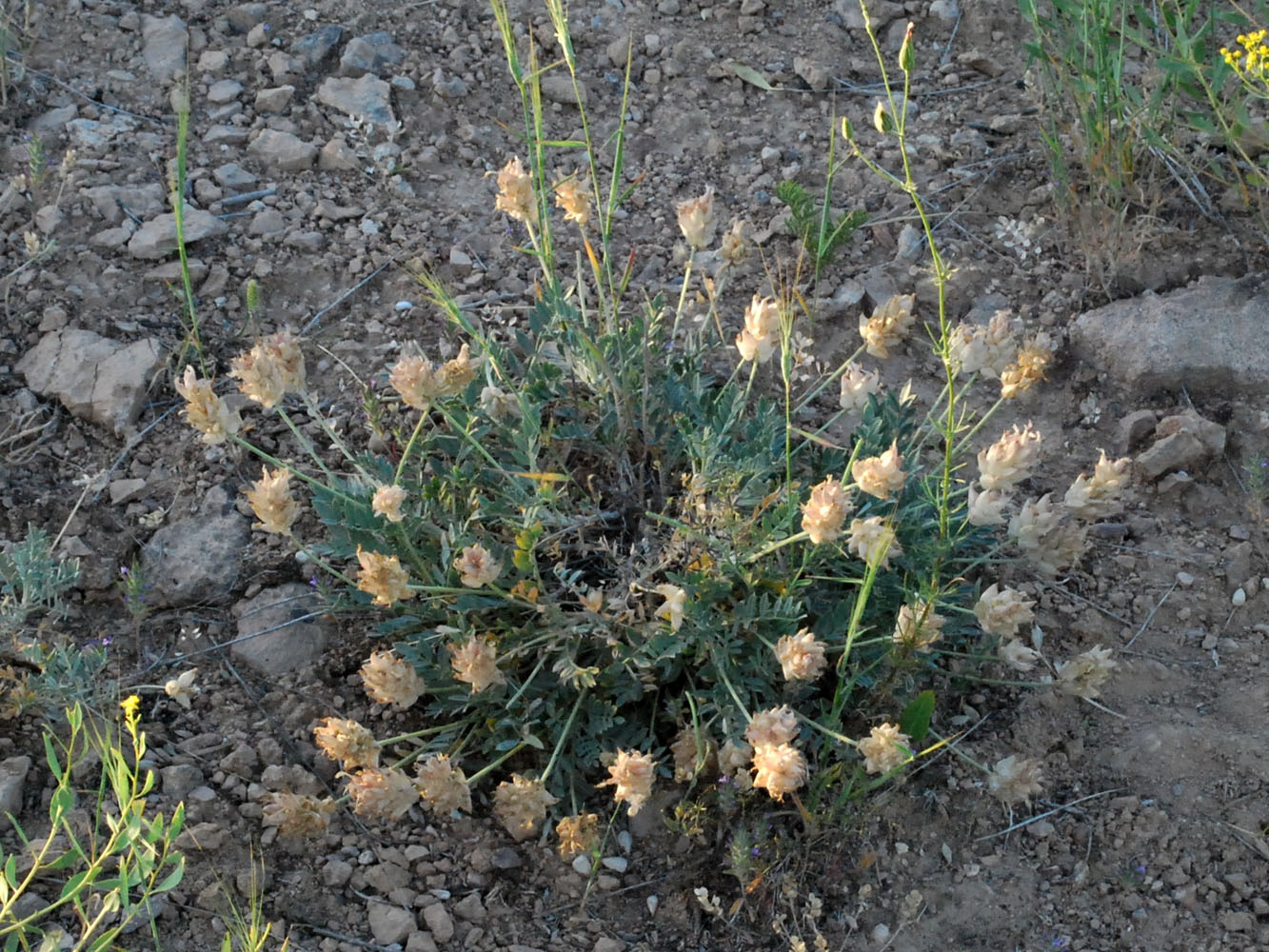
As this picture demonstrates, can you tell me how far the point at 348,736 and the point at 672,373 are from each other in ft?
3.53

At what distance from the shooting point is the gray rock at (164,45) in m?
3.82

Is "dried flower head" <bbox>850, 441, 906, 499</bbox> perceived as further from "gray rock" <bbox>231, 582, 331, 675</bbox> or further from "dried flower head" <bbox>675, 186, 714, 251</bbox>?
"gray rock" <bbox>231, 582, 331, 675</bbox>

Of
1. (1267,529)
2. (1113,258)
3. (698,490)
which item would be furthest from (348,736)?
(1113,258)

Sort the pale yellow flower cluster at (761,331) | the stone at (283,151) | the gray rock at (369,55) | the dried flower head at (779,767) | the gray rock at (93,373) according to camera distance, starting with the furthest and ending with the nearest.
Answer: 1. the gray rock at (369,55)
2. the stone at (283,151)
3. the gray rock at (93,373)
4. the pale yellow flower cluster at (761,331)
5. the dried flower head at (779,767)

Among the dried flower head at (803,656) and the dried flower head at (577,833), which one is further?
the dried flower head at (577,833)

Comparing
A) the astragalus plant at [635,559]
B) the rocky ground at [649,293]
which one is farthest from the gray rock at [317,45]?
the astragalus plant at [635,559]

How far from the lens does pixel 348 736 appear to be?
7.06 ft

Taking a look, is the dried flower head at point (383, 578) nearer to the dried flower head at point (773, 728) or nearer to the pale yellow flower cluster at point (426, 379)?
the pale yellow flower cluster at point (426, 379)

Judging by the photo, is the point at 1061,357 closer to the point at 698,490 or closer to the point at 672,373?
the point at 672,373

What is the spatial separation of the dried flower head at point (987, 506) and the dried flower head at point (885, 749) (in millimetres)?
409

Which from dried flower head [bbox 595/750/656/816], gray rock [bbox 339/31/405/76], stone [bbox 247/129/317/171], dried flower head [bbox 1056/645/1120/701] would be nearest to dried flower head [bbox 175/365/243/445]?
dried flower head [bbox 595/750/656/816]

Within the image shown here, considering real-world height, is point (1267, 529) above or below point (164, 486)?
below

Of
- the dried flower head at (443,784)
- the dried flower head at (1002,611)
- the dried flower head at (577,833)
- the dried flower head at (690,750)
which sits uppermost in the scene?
the dried flower head at (1002,611)

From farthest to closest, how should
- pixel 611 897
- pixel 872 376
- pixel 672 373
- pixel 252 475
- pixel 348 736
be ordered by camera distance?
pixel 252 475
pixel 672 373
pixel 872 376
pixel 611 897
pixel 348 736
